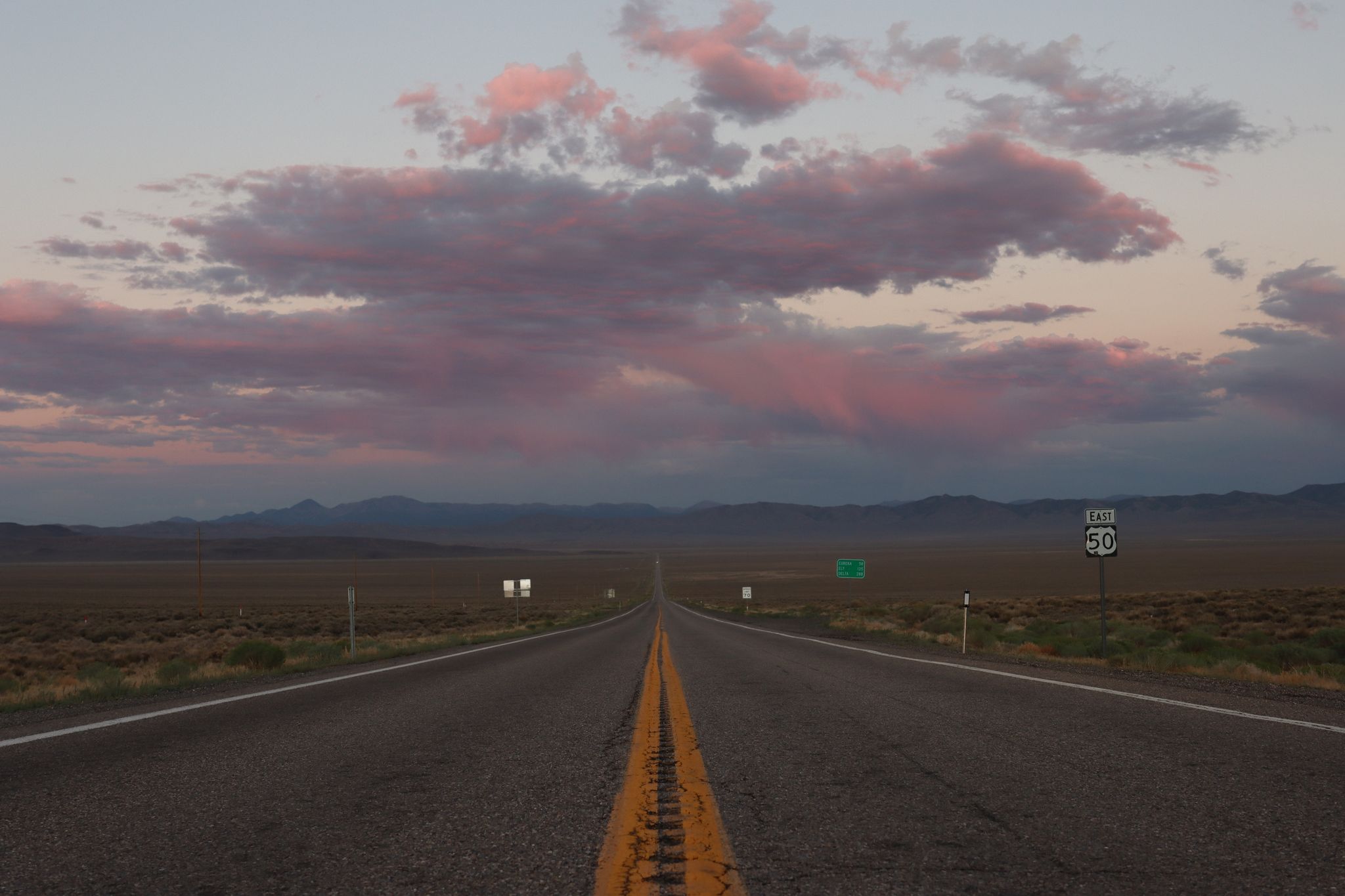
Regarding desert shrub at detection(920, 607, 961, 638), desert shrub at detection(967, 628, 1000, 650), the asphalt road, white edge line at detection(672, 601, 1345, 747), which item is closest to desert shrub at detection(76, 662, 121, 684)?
the asphalt road

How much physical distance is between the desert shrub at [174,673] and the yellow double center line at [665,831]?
9928 mm

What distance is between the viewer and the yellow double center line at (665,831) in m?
3.45

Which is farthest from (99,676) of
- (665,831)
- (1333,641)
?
(1333,641)

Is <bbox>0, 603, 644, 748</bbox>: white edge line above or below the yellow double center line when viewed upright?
below

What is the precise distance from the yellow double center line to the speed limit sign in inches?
481

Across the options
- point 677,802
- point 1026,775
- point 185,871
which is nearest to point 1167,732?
point 1026,775

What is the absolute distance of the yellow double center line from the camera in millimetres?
3447

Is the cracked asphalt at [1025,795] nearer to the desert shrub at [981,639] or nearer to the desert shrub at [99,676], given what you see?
the desert shrub at [99,676]

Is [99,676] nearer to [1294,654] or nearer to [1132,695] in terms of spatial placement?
[1132,695]

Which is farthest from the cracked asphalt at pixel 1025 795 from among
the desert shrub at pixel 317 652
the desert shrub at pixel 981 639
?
the desert shrub at pixel 981 639

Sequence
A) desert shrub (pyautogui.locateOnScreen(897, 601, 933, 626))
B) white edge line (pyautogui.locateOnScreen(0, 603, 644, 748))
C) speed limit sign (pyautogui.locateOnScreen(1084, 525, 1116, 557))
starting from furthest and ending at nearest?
desert shrub (pyautogui.locateOnScreen(897, 601, 933, 626)), speed limit sign (pyautogui.locateOnScreen(1084, 525, 1116, 557)), white edge line (pyautogui.locateOnScreen(0, 603, 644, 748))

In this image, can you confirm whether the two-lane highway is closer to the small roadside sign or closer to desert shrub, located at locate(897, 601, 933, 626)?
the small roadside sign

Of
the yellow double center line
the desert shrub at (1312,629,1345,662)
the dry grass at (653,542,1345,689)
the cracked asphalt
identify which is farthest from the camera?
the desert shrub at (1312,629,1345,662)

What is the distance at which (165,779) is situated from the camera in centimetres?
554
